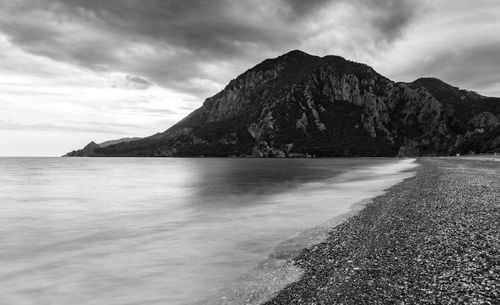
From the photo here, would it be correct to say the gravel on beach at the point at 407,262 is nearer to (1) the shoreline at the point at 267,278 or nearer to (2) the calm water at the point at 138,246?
(1) the shoreline at the point at 267,278

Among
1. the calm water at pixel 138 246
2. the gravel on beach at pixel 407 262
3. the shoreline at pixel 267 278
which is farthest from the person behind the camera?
the calm water at pixel 138 246

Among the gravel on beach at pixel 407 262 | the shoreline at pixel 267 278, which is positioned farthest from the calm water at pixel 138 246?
the gravel on beach at pixel 407 262

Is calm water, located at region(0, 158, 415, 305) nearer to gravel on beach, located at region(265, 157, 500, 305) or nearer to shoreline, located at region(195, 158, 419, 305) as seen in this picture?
shoreline, located at region(195, 158, 419, 305)

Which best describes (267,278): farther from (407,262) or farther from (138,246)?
(138,246)

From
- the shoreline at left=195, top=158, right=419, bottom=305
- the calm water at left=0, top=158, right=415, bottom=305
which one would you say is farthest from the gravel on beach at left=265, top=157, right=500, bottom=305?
the calm water at left=0, top=158, right=415, bottom=305

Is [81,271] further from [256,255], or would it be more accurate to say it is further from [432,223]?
[432,223]

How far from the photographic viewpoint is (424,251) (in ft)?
42.6

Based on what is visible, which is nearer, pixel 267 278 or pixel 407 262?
pixel 407 262

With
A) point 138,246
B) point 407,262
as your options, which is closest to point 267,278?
point 407,262

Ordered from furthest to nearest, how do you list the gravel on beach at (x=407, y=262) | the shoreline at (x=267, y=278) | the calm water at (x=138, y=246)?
the calm water at (x=138, y=246)
the shoreline at (x=267, y=278)
the gravel on beach at (x=407, y=262)

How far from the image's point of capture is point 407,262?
470 inches

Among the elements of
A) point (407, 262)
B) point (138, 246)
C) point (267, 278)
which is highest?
point (407, 262)

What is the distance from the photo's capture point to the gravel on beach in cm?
933

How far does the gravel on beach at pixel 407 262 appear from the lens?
933 centimetres
